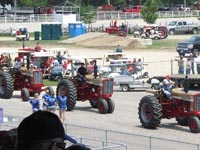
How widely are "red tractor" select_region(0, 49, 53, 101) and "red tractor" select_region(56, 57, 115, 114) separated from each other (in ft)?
11.2

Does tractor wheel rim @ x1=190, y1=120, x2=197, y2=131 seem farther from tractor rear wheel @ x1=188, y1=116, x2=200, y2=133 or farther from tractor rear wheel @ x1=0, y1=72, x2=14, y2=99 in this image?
tractor rear wheel @ x1=0, y1=72, x2=14, y2=99

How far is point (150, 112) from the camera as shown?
20812 mm

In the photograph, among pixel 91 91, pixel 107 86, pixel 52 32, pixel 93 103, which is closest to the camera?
pixel 107 86

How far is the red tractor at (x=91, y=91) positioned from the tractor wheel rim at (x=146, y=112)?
356cm

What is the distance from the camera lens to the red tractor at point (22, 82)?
28.4 metres

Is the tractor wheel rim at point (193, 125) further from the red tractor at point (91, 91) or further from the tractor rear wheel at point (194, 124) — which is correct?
the red tractor at point (91, 91)

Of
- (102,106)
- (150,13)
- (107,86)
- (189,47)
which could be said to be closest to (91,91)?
(107,86)

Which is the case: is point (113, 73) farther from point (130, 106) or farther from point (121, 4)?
point (121, 4)

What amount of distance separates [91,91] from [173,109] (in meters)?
4.98

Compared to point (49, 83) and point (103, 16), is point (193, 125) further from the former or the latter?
point (103, 16)

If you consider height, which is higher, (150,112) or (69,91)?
(69,91)

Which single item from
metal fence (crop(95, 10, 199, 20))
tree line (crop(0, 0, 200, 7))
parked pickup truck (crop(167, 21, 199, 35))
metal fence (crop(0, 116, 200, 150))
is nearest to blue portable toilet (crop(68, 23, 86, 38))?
parked pickup truck (crop(167, 21, 199, 35))

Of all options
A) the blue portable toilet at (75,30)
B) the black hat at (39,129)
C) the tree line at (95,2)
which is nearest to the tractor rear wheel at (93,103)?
the black hat at (39,129)

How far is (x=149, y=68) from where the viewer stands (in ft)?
135
